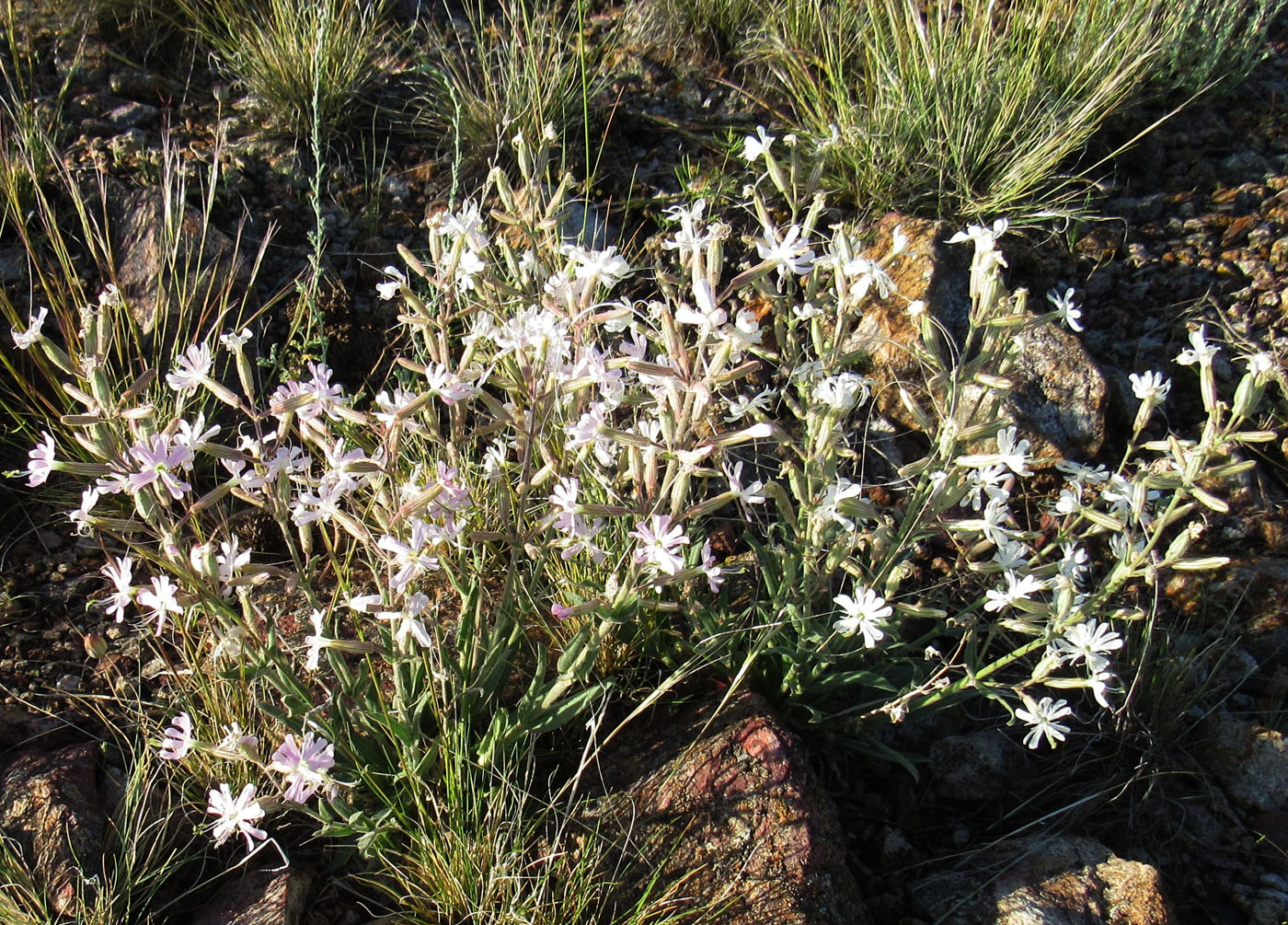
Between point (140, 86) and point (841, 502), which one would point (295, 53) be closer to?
point (140, 86)

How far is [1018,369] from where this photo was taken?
10.2ft

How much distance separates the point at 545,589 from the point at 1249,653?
1.90 m

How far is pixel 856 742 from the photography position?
221 cm

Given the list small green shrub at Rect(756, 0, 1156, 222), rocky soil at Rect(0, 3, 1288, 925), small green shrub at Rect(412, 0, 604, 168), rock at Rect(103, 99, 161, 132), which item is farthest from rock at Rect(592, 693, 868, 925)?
rock at Rect(103, 99, 161, 132)

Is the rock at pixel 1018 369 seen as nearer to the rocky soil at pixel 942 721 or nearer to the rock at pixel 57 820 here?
the rocky soil at pixel 942 721

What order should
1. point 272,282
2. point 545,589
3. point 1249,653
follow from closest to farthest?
point 545,589
point 1249,653
point 272,282

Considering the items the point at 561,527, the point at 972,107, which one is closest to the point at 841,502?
the point at 561,527

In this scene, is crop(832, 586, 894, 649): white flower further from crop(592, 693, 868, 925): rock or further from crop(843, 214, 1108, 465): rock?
crop(843, 214, 1108, 465): rock

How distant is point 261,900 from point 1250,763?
2.26 m

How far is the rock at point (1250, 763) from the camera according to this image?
238cm

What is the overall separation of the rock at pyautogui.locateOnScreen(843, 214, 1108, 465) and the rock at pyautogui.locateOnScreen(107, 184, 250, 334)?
2.01 m

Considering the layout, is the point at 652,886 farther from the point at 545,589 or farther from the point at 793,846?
the point at 545,589

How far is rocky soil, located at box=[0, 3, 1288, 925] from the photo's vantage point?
78.5 inches

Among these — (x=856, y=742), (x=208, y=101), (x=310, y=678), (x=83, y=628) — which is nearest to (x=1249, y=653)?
(x=856, y=742)
